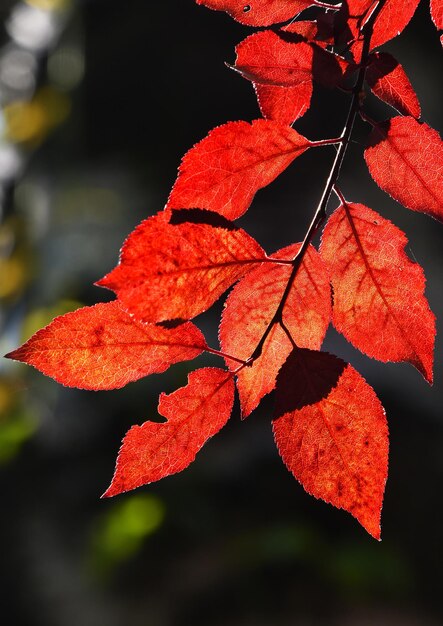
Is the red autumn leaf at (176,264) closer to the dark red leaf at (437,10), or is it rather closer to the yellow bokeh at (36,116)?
the dark red leaf at (437,10)

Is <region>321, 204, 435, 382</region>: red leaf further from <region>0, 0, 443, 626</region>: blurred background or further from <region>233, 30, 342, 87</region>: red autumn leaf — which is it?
<region>0, 0, 443, 626</region>: blurred background

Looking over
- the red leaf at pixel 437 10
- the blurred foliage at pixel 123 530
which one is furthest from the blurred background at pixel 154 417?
the red leaf at pixel 437 10

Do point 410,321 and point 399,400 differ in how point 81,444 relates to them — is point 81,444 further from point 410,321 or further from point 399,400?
point 410,321

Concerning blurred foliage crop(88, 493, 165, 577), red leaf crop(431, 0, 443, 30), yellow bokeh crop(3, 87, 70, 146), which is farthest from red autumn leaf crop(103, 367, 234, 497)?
yellow bokeh crop(3, 87, 70, 146)

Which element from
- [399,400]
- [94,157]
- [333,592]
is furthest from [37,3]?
[333,592]

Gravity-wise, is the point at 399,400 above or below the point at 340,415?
below

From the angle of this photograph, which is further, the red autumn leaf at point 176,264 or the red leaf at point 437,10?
the red leaf at point 437,10

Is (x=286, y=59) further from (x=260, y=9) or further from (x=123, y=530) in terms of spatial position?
(x=123, y=530)
